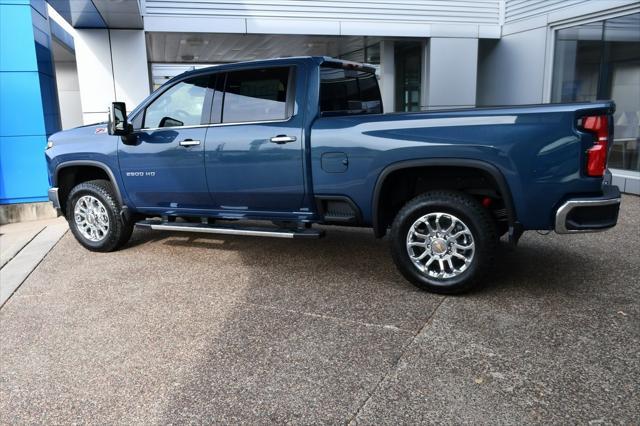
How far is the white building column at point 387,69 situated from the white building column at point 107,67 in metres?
6.05

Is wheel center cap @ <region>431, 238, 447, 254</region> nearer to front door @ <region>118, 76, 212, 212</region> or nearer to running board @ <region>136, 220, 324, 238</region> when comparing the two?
running board @ <region>136, 220, 324, 238</region>

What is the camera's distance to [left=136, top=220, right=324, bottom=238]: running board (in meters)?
4.79

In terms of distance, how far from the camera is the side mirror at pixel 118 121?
208 inches

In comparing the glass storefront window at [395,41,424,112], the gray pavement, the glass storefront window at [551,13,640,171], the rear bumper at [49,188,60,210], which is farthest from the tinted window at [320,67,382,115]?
the glass storefront window at [395,41,424,112]

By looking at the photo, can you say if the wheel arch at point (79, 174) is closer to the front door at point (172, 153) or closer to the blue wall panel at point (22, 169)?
the front door at point (172, 153)

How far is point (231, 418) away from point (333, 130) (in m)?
2.53

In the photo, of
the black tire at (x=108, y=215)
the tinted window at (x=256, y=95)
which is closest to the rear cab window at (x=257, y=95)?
the tinted window at (x=256, y=95)

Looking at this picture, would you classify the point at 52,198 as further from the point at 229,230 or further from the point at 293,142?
the point at 293,142

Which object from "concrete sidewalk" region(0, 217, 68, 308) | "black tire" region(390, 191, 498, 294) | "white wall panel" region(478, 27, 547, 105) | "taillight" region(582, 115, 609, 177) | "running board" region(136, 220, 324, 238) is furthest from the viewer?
"white wall panel" region(478, 27, 547, 105)

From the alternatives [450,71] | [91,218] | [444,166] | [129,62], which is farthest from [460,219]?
[450,71]

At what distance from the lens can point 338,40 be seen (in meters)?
13.8

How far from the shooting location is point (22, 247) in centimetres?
673

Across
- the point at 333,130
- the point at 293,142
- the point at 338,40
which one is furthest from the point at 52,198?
the point at 338,40

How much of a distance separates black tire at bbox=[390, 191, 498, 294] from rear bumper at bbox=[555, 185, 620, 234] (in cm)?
50
